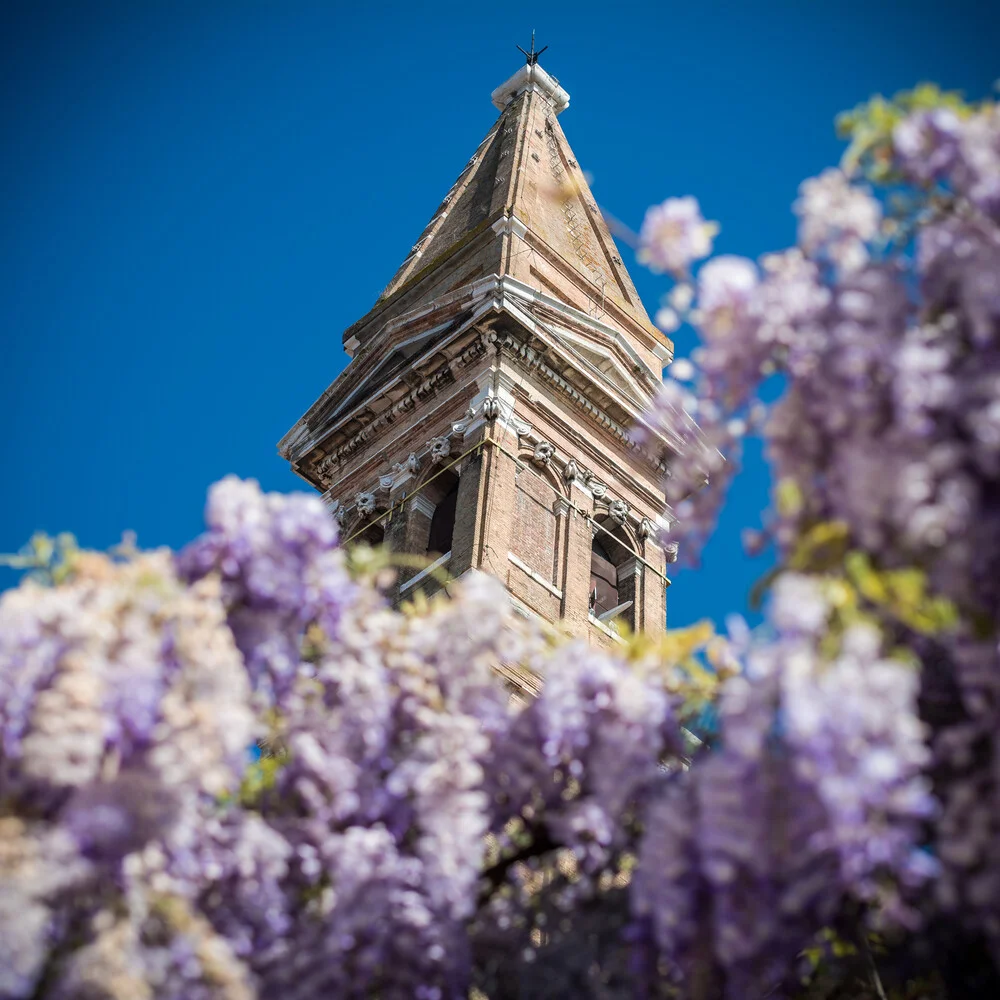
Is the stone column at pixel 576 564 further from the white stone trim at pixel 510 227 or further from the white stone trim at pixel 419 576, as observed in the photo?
the white stone trim at pixel 510 227

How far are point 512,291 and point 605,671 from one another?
1654cm

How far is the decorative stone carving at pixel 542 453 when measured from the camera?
70.7 feet

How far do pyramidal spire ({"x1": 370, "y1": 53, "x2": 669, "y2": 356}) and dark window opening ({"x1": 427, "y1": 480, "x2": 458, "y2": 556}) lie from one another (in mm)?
4369

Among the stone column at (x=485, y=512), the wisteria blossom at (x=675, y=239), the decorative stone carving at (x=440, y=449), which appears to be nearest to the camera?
the wisteria blossom at (x=675, y=239)

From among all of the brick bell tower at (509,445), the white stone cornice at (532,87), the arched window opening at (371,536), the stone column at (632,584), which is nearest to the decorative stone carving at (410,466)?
the brick bell tower at (509,445)

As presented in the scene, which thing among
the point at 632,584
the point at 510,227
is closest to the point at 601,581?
the point at 632,584

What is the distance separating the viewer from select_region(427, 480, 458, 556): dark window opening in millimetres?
21014

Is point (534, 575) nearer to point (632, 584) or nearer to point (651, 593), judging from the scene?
point (632, 584)

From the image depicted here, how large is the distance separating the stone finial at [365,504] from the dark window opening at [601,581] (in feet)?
11.7

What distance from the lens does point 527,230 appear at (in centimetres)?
2606

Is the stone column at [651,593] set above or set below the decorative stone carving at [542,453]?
below

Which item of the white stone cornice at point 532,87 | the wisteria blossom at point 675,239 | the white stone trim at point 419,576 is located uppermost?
the white stone cornice at point 532,87

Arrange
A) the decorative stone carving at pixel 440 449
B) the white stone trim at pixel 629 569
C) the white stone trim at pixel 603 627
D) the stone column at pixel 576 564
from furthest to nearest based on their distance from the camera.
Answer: the white stone trim at pixel 629 569
the decorative stone carving at pixel 440 449
the white stone trim at pixel 603 627
the stone column at pixel 576 564

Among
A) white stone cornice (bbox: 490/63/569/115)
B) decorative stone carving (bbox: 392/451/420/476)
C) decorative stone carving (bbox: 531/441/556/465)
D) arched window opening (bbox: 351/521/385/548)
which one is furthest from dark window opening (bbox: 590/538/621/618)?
white stone cornice (bbox: 490/63/569/115)
